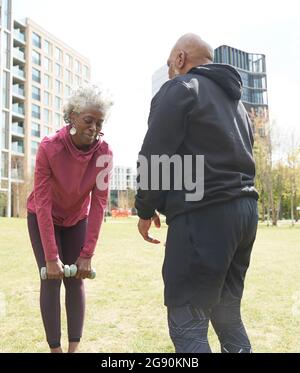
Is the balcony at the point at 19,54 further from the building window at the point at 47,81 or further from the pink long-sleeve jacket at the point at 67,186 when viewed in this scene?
the pink long-sleeve jacket at the point at 67,186

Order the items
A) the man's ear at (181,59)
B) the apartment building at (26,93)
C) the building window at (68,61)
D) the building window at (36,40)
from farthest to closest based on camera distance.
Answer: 1. the building window at (68,61)
2. the building window at (36,40)
3. the apartment building at (26,93)
4. the man's ear at (181,59)

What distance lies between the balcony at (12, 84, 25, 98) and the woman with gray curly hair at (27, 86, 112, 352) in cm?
4773

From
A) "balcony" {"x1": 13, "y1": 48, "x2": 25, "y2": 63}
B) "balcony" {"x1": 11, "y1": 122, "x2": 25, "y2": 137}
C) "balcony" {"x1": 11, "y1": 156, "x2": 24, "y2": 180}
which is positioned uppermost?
"balcony" {"x1": 13, "y1": 48, "x2": 25, "y2": 63}

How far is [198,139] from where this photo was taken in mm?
1793

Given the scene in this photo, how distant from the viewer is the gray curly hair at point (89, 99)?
2.37 metres

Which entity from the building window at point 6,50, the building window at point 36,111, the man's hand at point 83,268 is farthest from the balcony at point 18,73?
the man's hand at point 83,268

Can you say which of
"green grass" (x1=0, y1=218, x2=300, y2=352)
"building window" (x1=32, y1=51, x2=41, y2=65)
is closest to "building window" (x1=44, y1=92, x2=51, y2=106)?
"building window" (x1=32, y1=51, x2=41, y2=65)

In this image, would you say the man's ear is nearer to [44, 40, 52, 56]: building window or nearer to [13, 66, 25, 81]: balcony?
[13, 66, 25, 81]: balcony

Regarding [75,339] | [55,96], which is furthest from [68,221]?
[55,96]

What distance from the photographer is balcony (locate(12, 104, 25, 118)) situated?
46.8m

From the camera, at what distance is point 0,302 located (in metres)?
4.45

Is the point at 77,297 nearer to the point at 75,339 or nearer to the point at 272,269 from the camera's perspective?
the point at 75,339

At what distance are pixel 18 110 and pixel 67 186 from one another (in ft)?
159

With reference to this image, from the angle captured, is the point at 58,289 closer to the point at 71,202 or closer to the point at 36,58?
the point at 71,202
